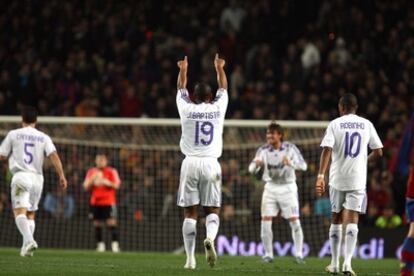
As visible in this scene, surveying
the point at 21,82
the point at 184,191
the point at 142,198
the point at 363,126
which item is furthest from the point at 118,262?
the point at 21,82

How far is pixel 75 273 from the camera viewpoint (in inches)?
510

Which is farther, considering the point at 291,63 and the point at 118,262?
the point at 291,63

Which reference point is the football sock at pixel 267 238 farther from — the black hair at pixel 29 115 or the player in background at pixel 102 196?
the player in background at pixel 102 196

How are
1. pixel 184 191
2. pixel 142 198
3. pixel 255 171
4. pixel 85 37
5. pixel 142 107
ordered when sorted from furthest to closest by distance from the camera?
1. pixel 85 37
2. pixel 142 107
3. pixel 142 198
4. pixel 255 171
5. pixel 184 191

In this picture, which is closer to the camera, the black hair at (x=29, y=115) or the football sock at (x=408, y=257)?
the football sock at (x=408, y=257)

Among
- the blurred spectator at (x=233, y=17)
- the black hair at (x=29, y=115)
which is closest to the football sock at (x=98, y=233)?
the black hair at (x=29, y=115)

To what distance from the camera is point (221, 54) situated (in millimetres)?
27484

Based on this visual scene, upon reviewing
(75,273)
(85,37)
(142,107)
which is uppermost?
(85,37)

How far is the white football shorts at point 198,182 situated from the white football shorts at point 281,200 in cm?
417

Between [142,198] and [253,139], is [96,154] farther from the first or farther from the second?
[253,139]

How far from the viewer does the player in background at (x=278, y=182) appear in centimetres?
1789

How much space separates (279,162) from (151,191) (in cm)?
731

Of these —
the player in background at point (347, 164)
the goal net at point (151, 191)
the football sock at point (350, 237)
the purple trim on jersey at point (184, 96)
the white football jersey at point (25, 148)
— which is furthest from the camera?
the goal net at point (151, 191)

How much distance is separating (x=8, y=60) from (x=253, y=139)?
8.04 metres
